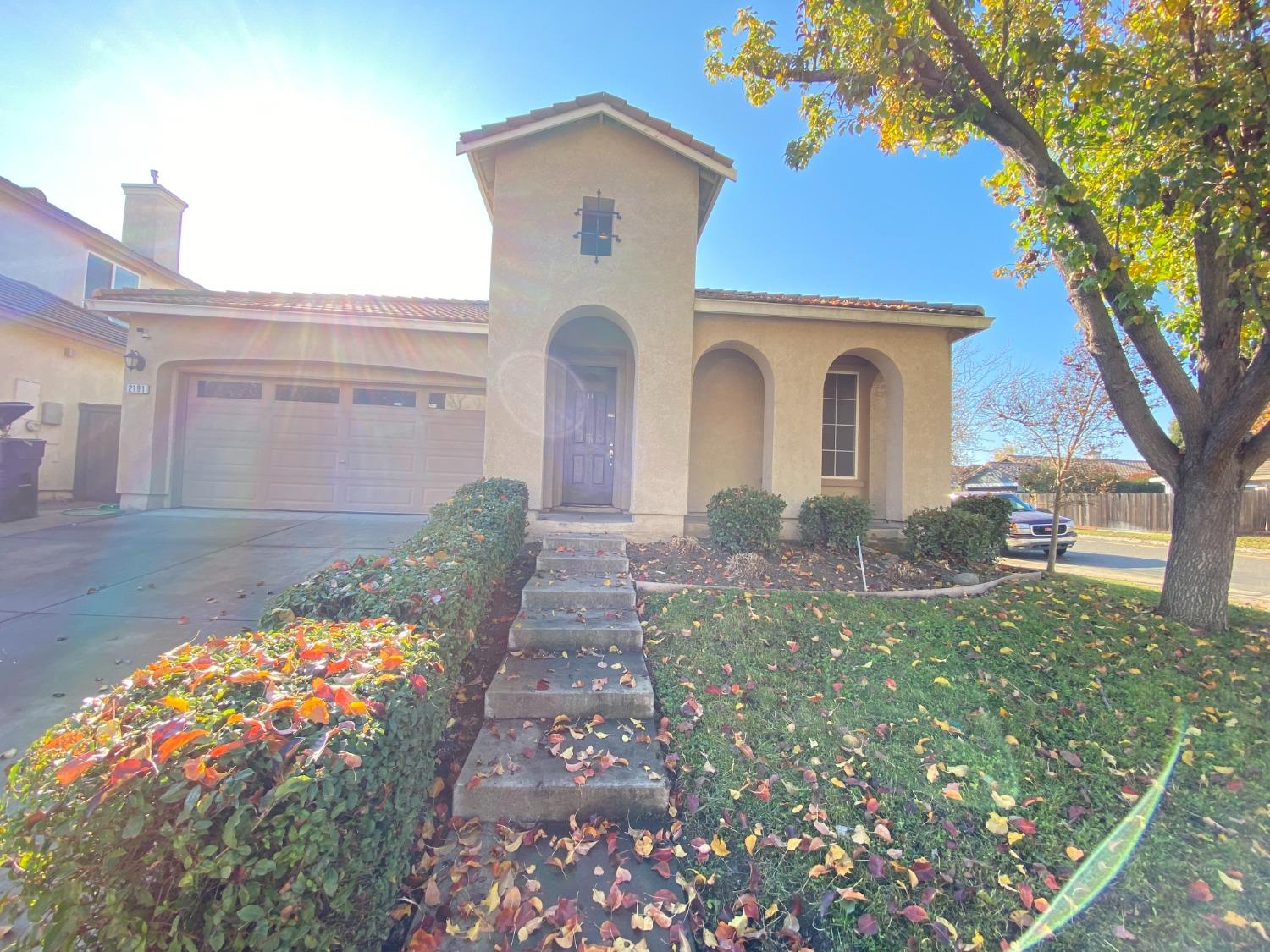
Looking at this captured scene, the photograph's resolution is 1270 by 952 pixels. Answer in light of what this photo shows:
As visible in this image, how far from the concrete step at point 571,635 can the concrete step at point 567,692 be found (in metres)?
0.30

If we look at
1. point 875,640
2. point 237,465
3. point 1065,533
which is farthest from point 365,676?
point 1065,533

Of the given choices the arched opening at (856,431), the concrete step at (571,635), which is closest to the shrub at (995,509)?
the arched opening at (856,431)

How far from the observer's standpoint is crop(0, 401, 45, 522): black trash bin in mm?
7773

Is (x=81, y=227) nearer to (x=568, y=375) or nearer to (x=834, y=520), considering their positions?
(x=568, y=375)

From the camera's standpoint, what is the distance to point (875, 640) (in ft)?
14.4

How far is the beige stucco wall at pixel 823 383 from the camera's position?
25.3 feet

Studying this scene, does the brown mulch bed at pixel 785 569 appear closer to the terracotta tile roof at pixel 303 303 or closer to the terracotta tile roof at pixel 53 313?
the terracotta tile roof at pixel 303 303

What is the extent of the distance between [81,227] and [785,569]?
19101 mm

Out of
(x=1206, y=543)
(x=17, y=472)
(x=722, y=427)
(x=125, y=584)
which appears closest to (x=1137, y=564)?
(x=1206, y=543)

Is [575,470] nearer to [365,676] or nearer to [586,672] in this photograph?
[586,672]

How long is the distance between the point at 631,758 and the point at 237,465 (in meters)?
9.84

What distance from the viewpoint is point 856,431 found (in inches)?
359

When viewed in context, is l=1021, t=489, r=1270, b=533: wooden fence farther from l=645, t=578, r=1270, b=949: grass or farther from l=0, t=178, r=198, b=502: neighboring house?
l=0, t=178, r=198, b=502: neighboring house

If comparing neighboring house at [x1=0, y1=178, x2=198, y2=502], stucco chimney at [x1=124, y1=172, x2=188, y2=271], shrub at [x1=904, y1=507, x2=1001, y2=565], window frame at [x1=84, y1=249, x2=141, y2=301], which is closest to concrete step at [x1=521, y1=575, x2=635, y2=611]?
shrub at [x1=904, y1=507, x2=1001, y2=565]
